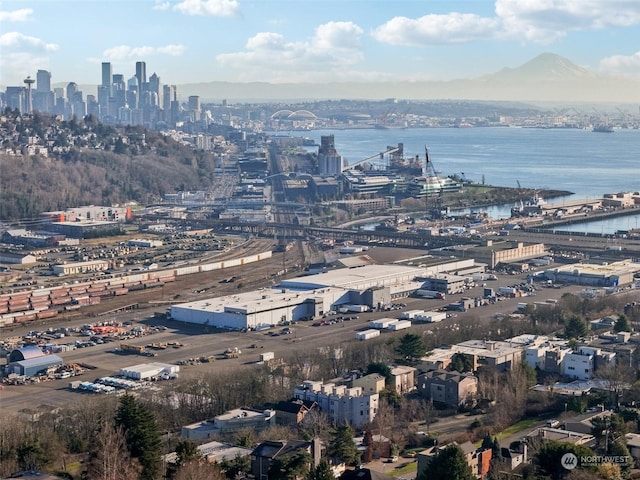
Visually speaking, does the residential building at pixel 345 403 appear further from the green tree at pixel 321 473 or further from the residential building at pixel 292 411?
the green tree at pixel 321 473

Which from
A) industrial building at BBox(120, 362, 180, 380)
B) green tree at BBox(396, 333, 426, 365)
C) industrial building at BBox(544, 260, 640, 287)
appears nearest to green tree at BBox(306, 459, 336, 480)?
green tree at BBox(396, 333, 426, 365)

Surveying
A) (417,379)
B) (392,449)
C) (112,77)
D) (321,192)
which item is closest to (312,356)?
(417,379)

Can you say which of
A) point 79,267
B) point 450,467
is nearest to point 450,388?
point 450,467

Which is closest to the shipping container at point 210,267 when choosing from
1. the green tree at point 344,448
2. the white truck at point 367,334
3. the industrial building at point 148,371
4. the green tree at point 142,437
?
the white truck at point 367,334

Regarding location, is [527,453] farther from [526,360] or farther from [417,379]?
[526,360]

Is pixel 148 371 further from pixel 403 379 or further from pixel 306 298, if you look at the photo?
pixel 306 298

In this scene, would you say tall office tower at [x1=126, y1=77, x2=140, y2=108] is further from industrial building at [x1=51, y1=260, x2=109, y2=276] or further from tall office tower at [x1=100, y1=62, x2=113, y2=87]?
industrial building at [x1=51, y1=260, x2=109, y2=276]
